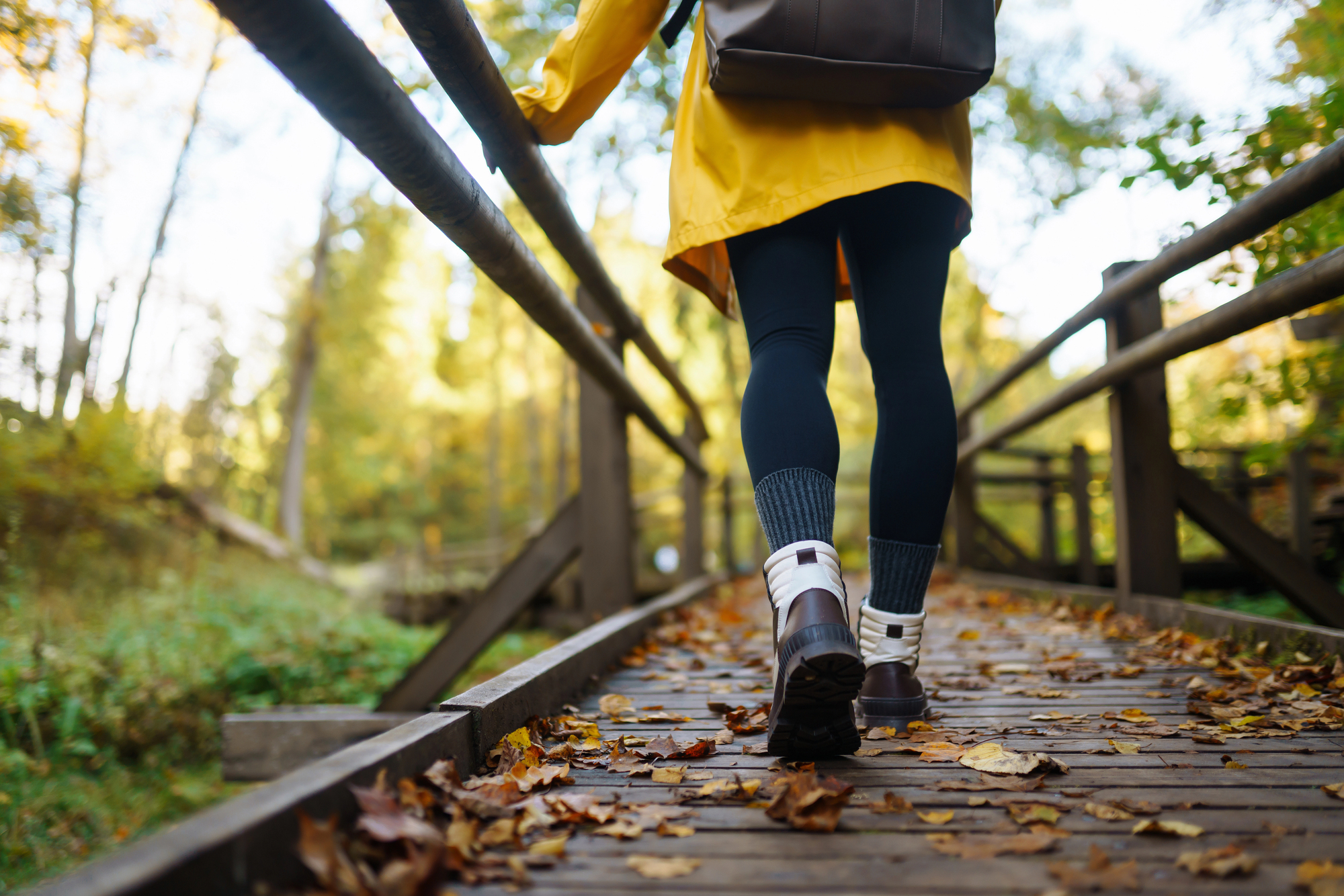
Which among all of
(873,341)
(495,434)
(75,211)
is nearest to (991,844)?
(873,341)

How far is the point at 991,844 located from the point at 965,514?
5.39 metres

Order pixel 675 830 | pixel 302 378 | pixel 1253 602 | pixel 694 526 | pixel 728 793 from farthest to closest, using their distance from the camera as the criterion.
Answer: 1. pixel 302 378
2. pixel 1253 602
3. pixel 694 526
4. pixel 728 793
5. pixel 675 830

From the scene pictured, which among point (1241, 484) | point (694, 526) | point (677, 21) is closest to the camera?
point (677, 21)

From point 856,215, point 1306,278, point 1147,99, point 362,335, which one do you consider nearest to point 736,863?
point 856,215

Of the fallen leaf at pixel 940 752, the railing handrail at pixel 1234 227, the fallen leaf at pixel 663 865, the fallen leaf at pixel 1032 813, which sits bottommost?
the fallen leaf at pixel 663 865

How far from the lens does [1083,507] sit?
189 inches

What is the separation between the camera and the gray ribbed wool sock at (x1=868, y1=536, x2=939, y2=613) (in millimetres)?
1428

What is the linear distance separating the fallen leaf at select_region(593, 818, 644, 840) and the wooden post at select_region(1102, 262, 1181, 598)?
87.8 inches

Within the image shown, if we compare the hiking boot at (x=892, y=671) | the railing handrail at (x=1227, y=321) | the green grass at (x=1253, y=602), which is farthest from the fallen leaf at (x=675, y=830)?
the green grass at (x=1253, y=602)

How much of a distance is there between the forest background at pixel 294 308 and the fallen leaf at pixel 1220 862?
135 centimetres

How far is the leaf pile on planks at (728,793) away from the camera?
80 centimetres

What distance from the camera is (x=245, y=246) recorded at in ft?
40.0

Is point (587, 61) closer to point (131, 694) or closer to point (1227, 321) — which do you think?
point (1227, 321)

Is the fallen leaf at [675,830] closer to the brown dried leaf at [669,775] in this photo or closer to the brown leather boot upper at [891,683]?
the brown dried leaf at [669,775]
